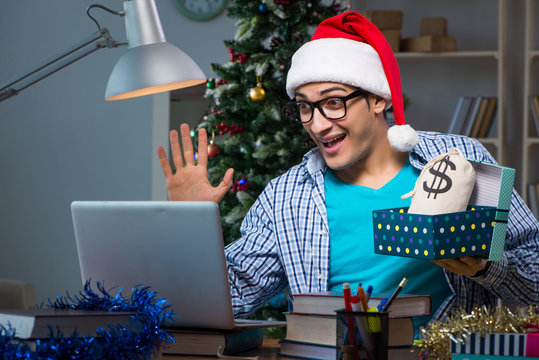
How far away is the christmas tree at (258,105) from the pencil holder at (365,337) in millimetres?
1991

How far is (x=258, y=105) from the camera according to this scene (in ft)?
9.94

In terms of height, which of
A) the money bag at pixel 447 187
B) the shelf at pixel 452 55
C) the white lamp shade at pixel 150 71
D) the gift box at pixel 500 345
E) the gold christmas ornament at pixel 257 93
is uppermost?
the shelf at pixel 452 55

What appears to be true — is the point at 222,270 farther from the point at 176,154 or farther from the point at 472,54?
the point at 472,54

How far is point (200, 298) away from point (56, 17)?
3613 mm

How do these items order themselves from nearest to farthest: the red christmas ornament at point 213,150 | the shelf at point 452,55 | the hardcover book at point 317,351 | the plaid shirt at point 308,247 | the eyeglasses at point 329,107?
the hardcover book at point 317,351 < the plaid shirt at point 308,247 < the eyeglasses at point 329,107 < the red christmas ornament at point 213,150 < the shelf at point 452,55

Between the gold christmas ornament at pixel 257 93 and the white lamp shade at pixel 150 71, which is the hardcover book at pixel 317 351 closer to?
the white lamp shade at pixel 150 71

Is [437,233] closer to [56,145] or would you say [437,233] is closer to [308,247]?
[308,247]

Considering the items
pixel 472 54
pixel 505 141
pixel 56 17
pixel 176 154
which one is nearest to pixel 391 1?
pixel 472 54

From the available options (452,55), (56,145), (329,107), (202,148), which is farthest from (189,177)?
(56,145)

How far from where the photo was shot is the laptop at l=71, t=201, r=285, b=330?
1.10 meters

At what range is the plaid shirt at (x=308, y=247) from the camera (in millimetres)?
1503

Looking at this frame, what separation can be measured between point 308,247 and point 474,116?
8.09 feet

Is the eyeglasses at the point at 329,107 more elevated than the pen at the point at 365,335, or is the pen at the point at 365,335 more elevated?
the eyeglasses at the point at 329,107

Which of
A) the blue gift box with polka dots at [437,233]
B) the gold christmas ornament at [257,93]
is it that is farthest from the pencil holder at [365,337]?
the gold christmas ornament at [257,93]
